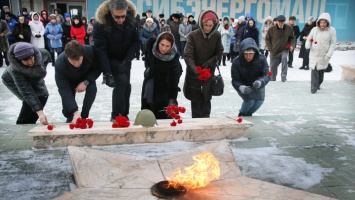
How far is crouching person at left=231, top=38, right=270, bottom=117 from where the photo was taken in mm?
5227

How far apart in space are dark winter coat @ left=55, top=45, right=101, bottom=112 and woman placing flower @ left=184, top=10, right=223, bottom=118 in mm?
1407

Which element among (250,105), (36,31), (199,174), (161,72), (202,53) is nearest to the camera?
(199,174)

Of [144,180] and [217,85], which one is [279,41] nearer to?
[217,85]

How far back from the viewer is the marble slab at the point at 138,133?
13.2ft

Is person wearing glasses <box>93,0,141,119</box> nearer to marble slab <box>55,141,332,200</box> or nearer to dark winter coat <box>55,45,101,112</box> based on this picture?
dark winter coat <box>55,45,101,112</box>

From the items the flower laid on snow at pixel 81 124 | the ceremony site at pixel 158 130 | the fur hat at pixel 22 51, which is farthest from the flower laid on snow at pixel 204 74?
the fur hat at pixel 22 51

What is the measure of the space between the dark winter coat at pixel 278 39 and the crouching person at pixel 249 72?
4208mm

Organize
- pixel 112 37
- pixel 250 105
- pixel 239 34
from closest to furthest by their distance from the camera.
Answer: pixel 112 37 < pixel 250 105 < pixel 239 34

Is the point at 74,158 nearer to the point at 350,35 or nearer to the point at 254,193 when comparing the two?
the point at 254,193

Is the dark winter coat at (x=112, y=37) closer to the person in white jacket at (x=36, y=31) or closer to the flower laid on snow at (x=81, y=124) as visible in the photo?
the flower laid on snow at (x=81, y=124)

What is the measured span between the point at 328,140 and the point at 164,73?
243 centimetres

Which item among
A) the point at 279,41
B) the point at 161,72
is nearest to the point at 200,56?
the point at 161,72

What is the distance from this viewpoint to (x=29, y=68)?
4258mm

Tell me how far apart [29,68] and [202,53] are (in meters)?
2.39
